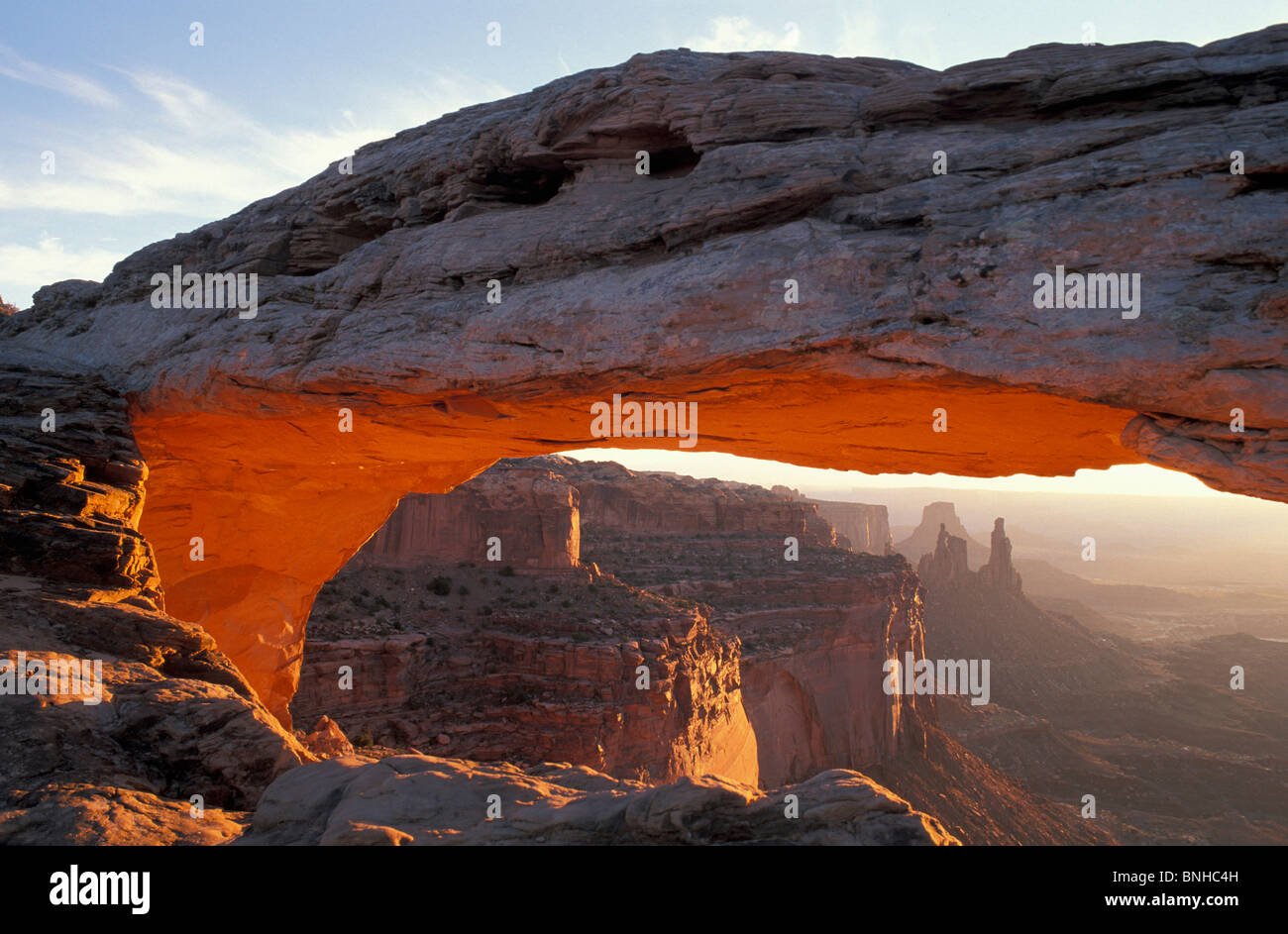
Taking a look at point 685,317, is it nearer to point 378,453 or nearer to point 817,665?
point 378,453

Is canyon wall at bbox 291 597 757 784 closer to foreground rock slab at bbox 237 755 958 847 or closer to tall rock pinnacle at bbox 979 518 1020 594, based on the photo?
foreground rock slab at bbox 237 755 958 847

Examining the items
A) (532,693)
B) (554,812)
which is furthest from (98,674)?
(532,693)

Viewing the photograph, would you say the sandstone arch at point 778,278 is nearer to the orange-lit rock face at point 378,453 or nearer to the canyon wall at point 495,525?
the orange-lit rock face at point 378,453

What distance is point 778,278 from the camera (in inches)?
276

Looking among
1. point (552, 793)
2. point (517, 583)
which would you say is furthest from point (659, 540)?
point (552, 793)

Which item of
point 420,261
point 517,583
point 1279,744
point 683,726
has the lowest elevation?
point 1279,744

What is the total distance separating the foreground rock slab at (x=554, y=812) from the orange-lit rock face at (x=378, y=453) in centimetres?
383

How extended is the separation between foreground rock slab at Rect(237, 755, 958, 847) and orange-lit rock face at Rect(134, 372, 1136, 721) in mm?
3833

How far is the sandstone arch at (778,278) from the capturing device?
19.1ft

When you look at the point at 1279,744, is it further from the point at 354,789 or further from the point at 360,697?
the point at 354,789

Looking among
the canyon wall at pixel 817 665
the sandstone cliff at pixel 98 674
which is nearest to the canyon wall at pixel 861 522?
the canyon wall at pixel 817 665

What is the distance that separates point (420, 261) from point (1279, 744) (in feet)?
186

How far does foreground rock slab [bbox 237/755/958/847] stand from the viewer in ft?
14.0

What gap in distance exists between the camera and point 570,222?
342 inches
